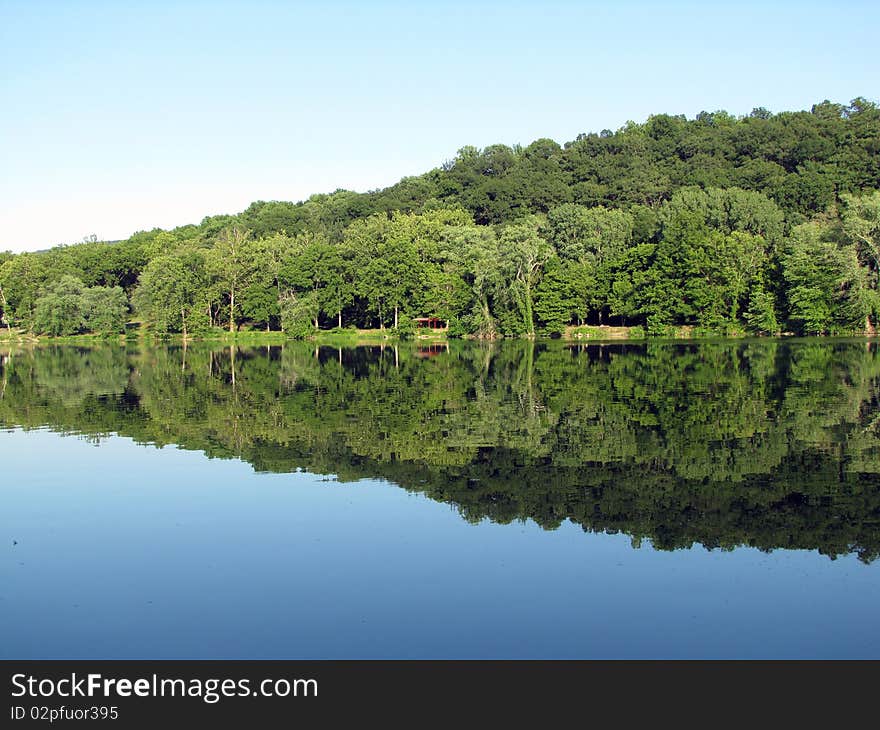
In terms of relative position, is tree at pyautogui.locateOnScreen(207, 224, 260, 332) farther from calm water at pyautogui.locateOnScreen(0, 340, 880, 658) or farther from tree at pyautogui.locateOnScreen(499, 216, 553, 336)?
calm water at pyautogui.locateOnScreen(0, 340, 880, 658)

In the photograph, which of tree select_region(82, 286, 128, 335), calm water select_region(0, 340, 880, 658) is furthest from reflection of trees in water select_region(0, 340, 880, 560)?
tree select_region(82, 286, 128, 335)

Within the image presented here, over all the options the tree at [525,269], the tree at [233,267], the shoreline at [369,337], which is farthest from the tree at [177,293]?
the tree at [525,269]

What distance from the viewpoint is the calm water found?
31.2 ft

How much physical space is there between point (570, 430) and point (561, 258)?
71226mm

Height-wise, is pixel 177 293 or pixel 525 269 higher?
pixel 525 269

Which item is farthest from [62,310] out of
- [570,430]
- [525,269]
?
[570,430]

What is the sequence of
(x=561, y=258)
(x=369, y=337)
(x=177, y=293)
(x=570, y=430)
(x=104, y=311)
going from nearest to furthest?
1. (x=570, y=430)
2. (x=369, y=337)
3. (x=561, y=258)
4. (x=177, y=293)
5. (x=104, y=311)

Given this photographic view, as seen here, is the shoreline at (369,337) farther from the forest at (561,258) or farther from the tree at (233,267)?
the tree at (233,267)

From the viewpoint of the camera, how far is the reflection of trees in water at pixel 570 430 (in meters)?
14.3

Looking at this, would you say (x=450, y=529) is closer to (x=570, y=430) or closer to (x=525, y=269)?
(x=570, y=430)

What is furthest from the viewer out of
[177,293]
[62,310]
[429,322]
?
[62,310]

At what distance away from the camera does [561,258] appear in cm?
9194

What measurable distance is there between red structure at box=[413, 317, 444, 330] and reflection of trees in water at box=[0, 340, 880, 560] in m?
42.3
